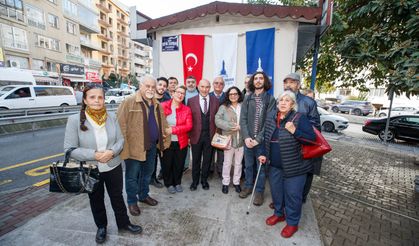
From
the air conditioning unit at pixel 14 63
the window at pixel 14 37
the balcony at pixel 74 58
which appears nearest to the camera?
the window at pixel 14 37

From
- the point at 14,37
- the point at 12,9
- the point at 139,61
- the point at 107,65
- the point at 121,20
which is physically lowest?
the point at 14,37

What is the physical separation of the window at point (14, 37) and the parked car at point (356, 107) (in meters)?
36.0

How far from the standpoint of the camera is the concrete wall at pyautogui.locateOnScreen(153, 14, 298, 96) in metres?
4.45

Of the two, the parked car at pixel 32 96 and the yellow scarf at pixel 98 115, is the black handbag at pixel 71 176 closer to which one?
the yellow scarf at pixel 98 115

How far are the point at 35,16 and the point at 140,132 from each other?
2961 cm

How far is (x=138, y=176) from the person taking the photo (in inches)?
122

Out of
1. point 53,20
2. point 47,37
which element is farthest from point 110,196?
point 53,20

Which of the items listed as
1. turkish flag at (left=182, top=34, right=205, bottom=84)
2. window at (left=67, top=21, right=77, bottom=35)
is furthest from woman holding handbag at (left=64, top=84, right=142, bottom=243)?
window at (left=67, top=21, right=77, bottom=35)

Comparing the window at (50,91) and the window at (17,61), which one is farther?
the window at (17,61)

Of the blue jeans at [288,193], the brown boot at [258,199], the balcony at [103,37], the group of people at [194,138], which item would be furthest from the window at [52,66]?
the blue jeans at [288,193]

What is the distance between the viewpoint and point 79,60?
2906 cm

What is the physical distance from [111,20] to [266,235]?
49701 millimetres

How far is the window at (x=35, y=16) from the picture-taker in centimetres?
2211

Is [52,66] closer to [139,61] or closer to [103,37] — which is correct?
[103,37]
